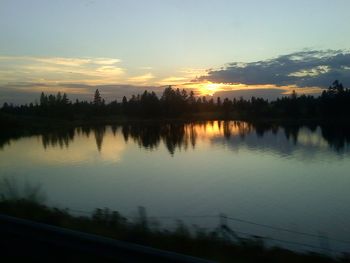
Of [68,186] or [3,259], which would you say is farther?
[68,186]

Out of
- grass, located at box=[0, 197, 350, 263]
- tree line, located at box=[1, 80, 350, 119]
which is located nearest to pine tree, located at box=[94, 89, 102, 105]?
tree line, located at box=[1, 80, 350, 119]

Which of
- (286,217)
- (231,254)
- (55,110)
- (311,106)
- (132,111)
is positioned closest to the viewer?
(231,254)

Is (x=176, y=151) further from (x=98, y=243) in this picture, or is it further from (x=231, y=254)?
(x=98, y=243)

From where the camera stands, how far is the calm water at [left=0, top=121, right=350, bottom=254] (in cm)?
1468

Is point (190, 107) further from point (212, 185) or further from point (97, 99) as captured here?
point (212, 185)

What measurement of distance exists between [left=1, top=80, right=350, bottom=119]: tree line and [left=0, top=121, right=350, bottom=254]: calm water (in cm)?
6032

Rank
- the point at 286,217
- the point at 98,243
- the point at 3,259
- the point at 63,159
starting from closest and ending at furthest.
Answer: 1. the point at 98,243
2. the point at 3,259
3. the point at 286,217
4. the point at 63,159

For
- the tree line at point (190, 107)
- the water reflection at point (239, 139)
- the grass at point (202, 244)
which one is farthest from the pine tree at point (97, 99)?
the grass at point (202, 244)

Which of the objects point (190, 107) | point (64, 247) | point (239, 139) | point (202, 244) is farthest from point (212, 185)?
point (190, 107)

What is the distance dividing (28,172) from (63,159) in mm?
7543

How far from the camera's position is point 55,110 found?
11494 cm

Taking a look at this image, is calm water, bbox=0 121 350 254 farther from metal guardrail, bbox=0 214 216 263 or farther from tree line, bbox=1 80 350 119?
tree line, bbox=1 80 350 119

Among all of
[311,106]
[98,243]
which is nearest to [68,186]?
[98,243]

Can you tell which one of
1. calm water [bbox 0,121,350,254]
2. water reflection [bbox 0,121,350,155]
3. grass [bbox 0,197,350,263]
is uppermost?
grass [bbox 0,197,350,263]
